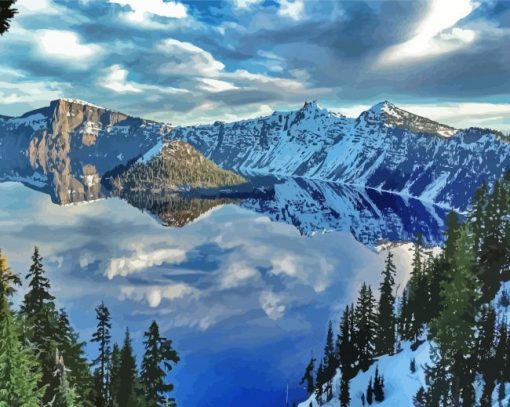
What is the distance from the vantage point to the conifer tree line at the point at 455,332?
174ft

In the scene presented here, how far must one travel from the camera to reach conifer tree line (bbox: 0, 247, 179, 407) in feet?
79.1

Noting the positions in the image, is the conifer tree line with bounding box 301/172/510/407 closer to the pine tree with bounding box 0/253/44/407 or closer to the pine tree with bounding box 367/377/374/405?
the pine tree with bounding box 367/377/374/405

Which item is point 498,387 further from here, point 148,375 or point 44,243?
point 44,243

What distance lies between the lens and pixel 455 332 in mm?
54719

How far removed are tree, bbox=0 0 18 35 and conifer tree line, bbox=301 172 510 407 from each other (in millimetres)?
32941

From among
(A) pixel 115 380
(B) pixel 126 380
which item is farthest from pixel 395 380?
(A) pixel 115 380

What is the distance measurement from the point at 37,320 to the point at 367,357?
50.9m

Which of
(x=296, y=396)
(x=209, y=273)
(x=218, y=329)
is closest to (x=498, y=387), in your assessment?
Result: (x=296, y=396)

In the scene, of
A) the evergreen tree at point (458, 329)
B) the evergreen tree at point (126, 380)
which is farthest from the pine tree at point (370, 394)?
the evergreen tree at point (126, 380)

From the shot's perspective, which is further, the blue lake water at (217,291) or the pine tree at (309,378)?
the blue lake water at (217,291)

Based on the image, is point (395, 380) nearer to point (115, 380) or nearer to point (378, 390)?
point (378, 390)

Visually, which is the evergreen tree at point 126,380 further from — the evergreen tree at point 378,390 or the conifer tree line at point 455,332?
the evergreen tree at point 378,390

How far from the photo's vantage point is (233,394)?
7562 cm

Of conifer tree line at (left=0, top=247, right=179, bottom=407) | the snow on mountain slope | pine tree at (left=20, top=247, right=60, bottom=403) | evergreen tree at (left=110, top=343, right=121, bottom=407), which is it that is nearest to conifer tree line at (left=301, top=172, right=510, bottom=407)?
the snow on mountain slope
